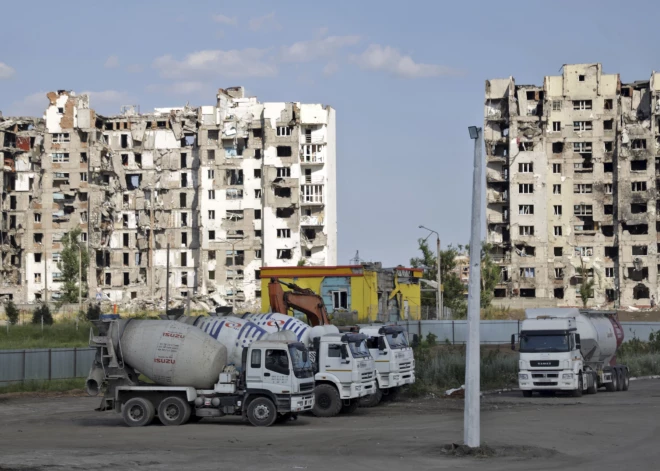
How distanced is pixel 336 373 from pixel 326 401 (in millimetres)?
1058

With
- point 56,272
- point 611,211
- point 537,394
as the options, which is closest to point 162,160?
point 56,272

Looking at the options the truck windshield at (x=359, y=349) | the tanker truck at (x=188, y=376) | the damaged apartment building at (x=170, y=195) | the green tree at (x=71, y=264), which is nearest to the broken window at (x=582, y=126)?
the damaged apartment building at (x=170, y=195)

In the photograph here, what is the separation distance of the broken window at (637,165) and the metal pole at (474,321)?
102899 mm

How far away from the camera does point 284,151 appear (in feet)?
416

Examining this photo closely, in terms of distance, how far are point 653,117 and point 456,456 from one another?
104 m

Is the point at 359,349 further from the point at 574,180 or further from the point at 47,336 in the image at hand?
the point at 574,180

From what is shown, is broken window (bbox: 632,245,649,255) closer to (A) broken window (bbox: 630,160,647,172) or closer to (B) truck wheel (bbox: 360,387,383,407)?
(A) broken window (bbox: 630,160,647,172)

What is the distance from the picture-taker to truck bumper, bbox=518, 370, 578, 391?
→ 145 ft

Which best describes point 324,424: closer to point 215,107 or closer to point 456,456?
point 456,456

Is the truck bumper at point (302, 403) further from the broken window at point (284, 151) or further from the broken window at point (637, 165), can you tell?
the broken window at point (637, 165)

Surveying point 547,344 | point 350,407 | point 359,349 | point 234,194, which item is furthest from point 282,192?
point 359,349

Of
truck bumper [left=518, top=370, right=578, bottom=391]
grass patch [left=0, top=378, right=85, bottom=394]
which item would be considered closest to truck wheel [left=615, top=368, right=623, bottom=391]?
truck bumper [left=518, top=370, right=578, bottom=391]

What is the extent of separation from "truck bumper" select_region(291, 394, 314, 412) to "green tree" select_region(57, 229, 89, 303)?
321 ft

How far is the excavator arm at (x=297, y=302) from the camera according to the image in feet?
151
